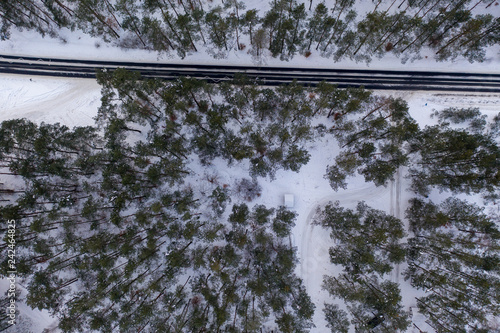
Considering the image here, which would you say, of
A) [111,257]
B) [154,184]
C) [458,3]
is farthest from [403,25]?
[111,257]

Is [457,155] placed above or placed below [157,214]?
above

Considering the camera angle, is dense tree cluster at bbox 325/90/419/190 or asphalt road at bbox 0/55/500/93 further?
asphalt road at bbox 0/55/500/93

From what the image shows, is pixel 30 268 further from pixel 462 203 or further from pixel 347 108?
pixel 462 203

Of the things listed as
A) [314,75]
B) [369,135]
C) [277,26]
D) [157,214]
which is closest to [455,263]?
[369,135]

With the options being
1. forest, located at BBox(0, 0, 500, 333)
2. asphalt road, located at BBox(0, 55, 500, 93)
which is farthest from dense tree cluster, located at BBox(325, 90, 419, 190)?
asphalt road, located at BBox(0, 55, 500, 93)

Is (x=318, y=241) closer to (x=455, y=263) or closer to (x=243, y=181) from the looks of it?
(x=243, y=181)

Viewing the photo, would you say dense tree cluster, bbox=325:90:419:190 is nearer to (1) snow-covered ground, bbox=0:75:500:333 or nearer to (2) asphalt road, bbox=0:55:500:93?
(1) snow-covered ground, bbox=0:75:500:333

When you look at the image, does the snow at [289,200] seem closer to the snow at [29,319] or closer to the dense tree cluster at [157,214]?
the dense tree cluster at [157,214]
